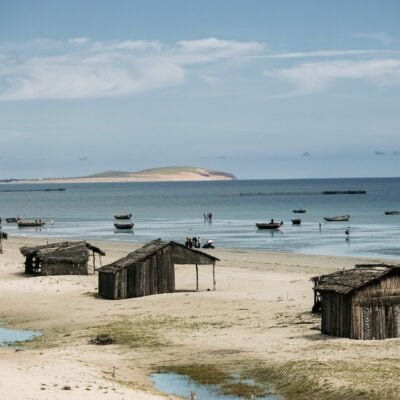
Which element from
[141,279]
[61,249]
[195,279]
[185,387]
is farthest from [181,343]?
[61,249]

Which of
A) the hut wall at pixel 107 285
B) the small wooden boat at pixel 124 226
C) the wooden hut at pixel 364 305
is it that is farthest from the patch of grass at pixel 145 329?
the small wooden boat at pixel 124 226

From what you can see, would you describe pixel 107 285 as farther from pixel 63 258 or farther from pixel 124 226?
pixel 124 226

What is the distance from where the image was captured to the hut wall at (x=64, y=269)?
50.4 metres

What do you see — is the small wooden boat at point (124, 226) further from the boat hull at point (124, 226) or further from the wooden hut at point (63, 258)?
the wooden hut at point (63, 258)

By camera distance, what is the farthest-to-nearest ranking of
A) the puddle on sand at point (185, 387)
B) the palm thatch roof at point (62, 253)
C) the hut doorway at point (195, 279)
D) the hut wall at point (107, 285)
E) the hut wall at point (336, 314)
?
1. the palm thatch roof at point (62, 253)
2. the hut doorway at point (195, 279)
3. the hut wall at point (107, 285)
4. the hut wall at point (336, 314)
5. the puddle on sand at point (185, 387)

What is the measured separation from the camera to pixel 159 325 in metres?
33.9

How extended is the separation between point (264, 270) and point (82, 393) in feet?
111

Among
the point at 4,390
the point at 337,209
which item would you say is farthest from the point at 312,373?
the point at 337,209

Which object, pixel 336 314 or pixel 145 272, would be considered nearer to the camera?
pixel 336 314

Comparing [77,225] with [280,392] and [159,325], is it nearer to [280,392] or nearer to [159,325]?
[159,325]

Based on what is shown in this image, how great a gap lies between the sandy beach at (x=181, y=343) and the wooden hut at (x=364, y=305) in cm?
54

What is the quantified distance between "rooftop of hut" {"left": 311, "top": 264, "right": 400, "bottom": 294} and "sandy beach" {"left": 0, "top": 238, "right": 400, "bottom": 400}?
1625 millimetres

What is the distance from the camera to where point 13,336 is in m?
33.3

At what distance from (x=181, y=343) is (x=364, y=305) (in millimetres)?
6162
